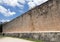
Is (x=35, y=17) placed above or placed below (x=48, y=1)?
below

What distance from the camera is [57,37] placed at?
11.1 metres

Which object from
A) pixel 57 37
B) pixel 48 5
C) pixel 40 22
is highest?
pixel 48 5

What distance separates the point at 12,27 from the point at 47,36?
1261 centimetres

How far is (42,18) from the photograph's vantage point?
15695 mm

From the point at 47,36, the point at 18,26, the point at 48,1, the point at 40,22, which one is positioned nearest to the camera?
the point at 47,36

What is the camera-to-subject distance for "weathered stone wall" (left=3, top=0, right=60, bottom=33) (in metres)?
13.7

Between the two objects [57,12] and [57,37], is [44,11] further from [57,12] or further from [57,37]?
[57,37]

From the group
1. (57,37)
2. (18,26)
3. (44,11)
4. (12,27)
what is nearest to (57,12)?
(44,11)

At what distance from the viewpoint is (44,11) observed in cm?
1526

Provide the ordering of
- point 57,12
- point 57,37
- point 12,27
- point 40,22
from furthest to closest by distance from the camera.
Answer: point 12,27 → point 40,22 → point 57,12 → point 57,37

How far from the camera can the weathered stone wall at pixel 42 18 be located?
13.7 meters

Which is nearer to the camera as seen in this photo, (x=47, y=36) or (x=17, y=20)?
(x=47, y=36)

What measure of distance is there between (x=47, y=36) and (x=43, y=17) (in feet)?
11.4

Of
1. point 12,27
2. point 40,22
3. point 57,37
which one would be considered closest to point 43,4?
point 40,22
